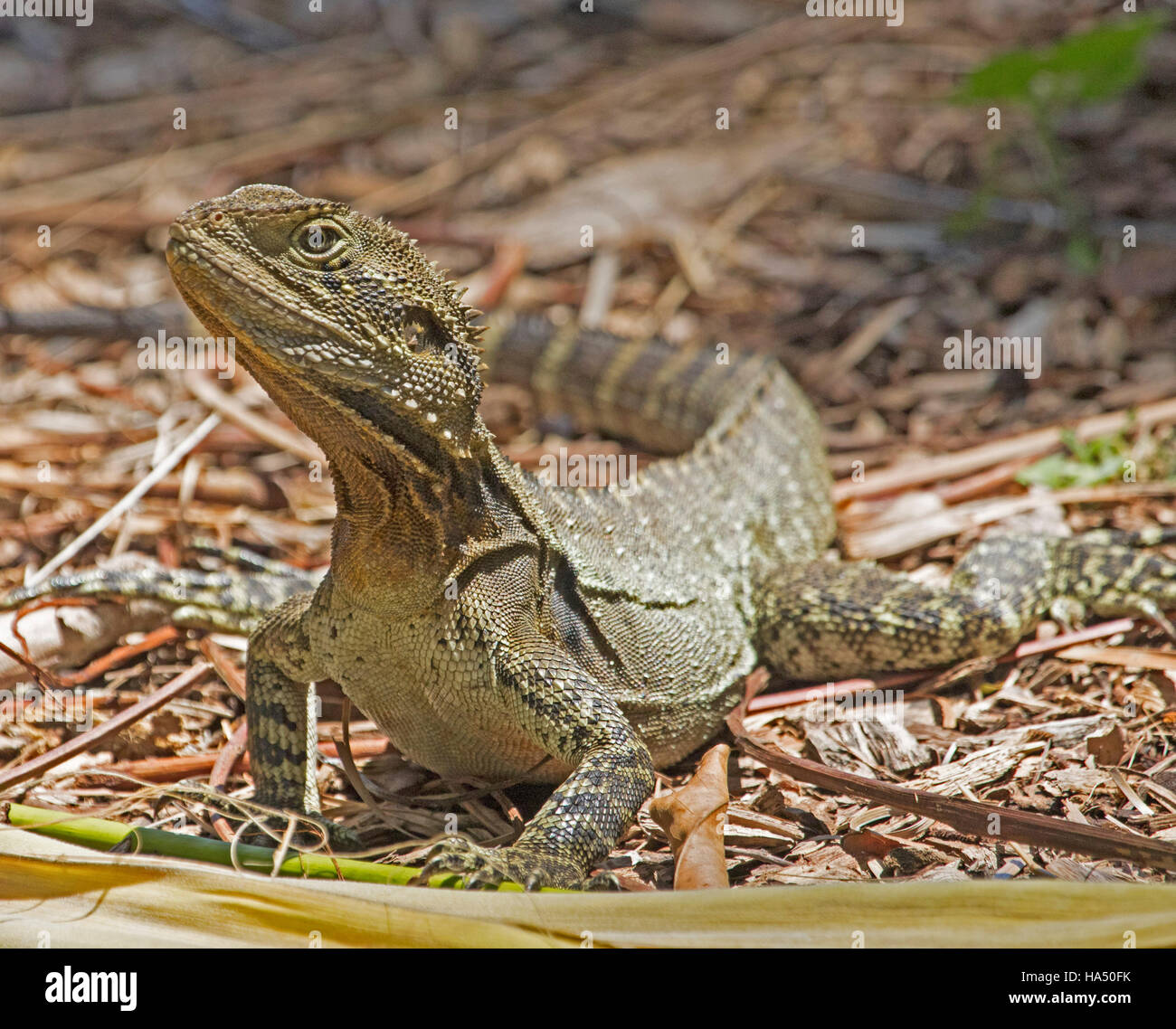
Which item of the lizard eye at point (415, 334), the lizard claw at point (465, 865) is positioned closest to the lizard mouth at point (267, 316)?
the lizard eye at point (415, 334)

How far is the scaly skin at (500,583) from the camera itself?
Result: 11.2 ft

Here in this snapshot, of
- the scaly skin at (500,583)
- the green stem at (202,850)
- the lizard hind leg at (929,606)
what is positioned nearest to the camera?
the green stem at (202,850)

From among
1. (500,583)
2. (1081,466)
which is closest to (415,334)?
(500,583)

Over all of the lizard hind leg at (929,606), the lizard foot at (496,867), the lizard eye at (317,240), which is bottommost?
the lizard foot at (496,867)

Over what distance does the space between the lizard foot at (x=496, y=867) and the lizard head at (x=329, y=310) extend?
118 cm

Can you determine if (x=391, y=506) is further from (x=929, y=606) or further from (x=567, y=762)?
(x=929, y=606)

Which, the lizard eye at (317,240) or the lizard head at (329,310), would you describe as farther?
the lizard eye at (317,240)

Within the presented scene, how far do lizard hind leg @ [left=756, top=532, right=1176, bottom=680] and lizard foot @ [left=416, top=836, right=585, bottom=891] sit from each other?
1.86 m

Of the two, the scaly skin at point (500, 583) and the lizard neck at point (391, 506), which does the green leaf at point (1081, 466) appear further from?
the lizard neck at point (391, 506)

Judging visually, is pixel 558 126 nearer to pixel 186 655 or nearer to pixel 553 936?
pixel 186 655

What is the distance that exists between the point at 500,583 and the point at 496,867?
3.16 ft

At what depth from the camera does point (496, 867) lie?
326cm

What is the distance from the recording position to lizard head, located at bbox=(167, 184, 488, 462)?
3.33 m

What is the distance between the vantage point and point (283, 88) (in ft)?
33.6
